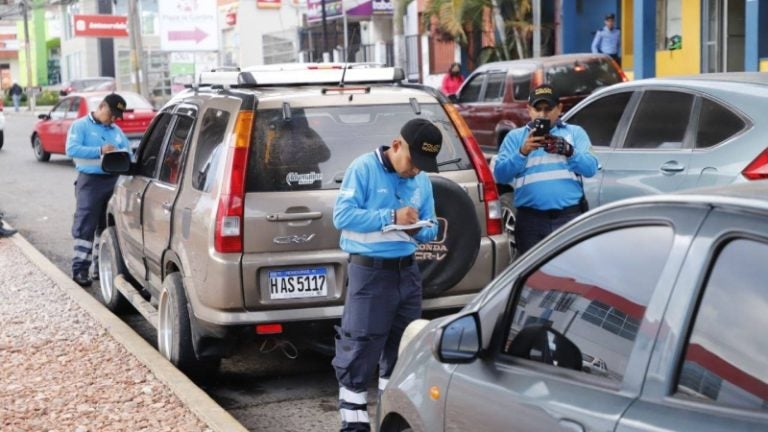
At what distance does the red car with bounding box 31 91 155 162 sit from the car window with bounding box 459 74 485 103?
25.1 ft

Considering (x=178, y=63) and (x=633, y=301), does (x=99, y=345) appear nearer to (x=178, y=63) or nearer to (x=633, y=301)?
(x=633, y=301)

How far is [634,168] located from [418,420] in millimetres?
5114

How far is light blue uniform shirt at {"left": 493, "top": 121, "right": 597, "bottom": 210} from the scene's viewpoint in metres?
7.94

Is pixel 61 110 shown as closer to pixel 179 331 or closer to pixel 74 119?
pixel 74 119

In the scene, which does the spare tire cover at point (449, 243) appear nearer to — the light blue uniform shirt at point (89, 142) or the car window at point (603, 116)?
the car window at point (603, 116)

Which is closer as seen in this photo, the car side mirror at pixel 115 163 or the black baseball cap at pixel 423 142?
the black baseball cap at pixel 423 142

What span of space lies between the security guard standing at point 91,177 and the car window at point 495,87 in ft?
25.8

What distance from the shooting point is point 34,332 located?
8703 mm

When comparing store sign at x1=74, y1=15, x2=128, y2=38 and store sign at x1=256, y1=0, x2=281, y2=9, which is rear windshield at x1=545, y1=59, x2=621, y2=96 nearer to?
store sign at x1=256, y1=0, x2=281, y2=9

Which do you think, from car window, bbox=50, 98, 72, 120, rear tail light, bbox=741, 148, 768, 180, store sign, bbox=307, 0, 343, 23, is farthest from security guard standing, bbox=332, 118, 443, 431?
store sign, bbox=307, 0, 343, 23

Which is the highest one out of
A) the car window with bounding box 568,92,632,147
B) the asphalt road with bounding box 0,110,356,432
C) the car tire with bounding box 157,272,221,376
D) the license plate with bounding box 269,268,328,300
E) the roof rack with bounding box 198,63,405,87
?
the roof rack with bounding box 198,63,405,87

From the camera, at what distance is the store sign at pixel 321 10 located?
1722 inches

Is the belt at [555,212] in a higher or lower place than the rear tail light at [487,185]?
lower

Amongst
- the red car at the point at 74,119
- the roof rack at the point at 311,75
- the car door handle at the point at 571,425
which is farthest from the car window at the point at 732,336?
the red car at the point at 74,119
